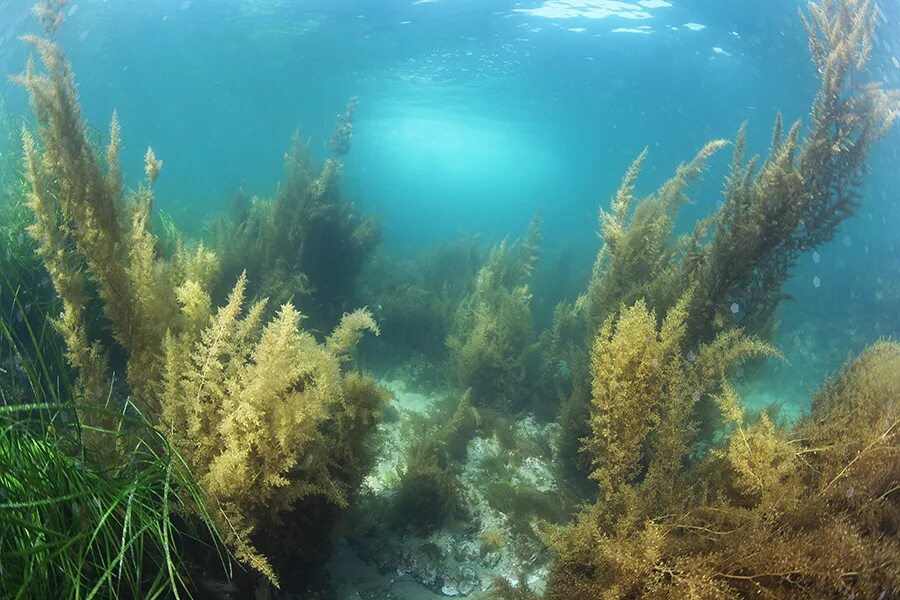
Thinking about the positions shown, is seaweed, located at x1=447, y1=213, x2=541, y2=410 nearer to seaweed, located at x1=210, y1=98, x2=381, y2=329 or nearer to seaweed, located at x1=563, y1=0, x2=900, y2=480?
seaweed, located at x1=563, y1=0, x2=900, y2=480

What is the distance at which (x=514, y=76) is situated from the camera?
26.5 m

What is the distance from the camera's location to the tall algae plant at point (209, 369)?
8.87ft

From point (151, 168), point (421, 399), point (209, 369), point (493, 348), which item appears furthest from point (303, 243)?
point (209, 369)

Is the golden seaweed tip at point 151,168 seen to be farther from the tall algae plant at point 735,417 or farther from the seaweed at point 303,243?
the tall algae plant at point 735,417

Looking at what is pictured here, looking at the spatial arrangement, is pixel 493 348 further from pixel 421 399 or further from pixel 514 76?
pixel 514 76

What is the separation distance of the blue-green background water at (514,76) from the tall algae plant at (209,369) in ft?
12.4

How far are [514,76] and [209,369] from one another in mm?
27146

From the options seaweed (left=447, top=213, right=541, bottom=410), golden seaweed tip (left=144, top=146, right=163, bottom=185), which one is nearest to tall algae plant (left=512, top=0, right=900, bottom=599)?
seaweed (left=447, top=213, right=541, bottom=410)

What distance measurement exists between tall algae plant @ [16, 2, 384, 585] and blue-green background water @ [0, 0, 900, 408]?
3.77m

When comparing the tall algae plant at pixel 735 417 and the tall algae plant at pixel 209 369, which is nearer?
the tall algae plant at pixel 735 417

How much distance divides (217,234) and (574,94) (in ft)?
88.1

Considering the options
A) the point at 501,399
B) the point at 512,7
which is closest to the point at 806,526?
the point at 501,399

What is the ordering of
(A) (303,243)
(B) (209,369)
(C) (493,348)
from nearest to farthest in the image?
(B) (209,369) < (C) (493,348) < (A) (303,243)

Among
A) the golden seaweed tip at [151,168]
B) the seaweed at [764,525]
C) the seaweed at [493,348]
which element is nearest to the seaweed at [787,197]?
the seaweed at [764,525]
